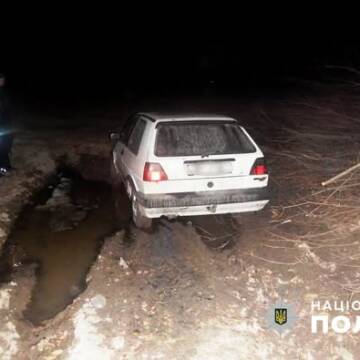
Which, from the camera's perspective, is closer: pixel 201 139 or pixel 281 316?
pixel 281 316

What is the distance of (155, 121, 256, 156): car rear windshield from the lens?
19.2 ft

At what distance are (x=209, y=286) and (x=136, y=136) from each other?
2.81m

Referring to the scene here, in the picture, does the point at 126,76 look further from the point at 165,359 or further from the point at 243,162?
the point at 165,359

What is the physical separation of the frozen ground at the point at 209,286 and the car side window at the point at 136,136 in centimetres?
118

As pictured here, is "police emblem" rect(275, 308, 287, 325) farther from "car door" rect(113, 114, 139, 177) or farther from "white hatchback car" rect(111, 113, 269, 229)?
"car door" rect(113, 114, 139, 177)

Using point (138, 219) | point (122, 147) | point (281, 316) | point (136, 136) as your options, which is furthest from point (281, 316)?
point (122, 147)

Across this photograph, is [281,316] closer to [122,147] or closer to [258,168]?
[258,168]

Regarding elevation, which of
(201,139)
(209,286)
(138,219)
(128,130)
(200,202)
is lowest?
(138,219)

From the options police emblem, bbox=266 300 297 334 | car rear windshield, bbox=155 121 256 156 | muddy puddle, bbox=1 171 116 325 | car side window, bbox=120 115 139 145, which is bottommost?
muddy puddle, bbox=1 171 116 325

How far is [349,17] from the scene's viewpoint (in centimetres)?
3897

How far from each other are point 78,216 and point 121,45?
5160 centimetres

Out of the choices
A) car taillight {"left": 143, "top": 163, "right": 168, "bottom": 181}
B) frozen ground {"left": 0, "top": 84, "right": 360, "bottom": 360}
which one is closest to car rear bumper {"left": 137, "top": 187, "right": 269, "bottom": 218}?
car taillight {"left": 143, "top": 163, "right": 168, "bottom": 181}

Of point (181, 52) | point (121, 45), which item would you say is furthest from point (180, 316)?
point (121, 45)

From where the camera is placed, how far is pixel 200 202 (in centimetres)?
585
